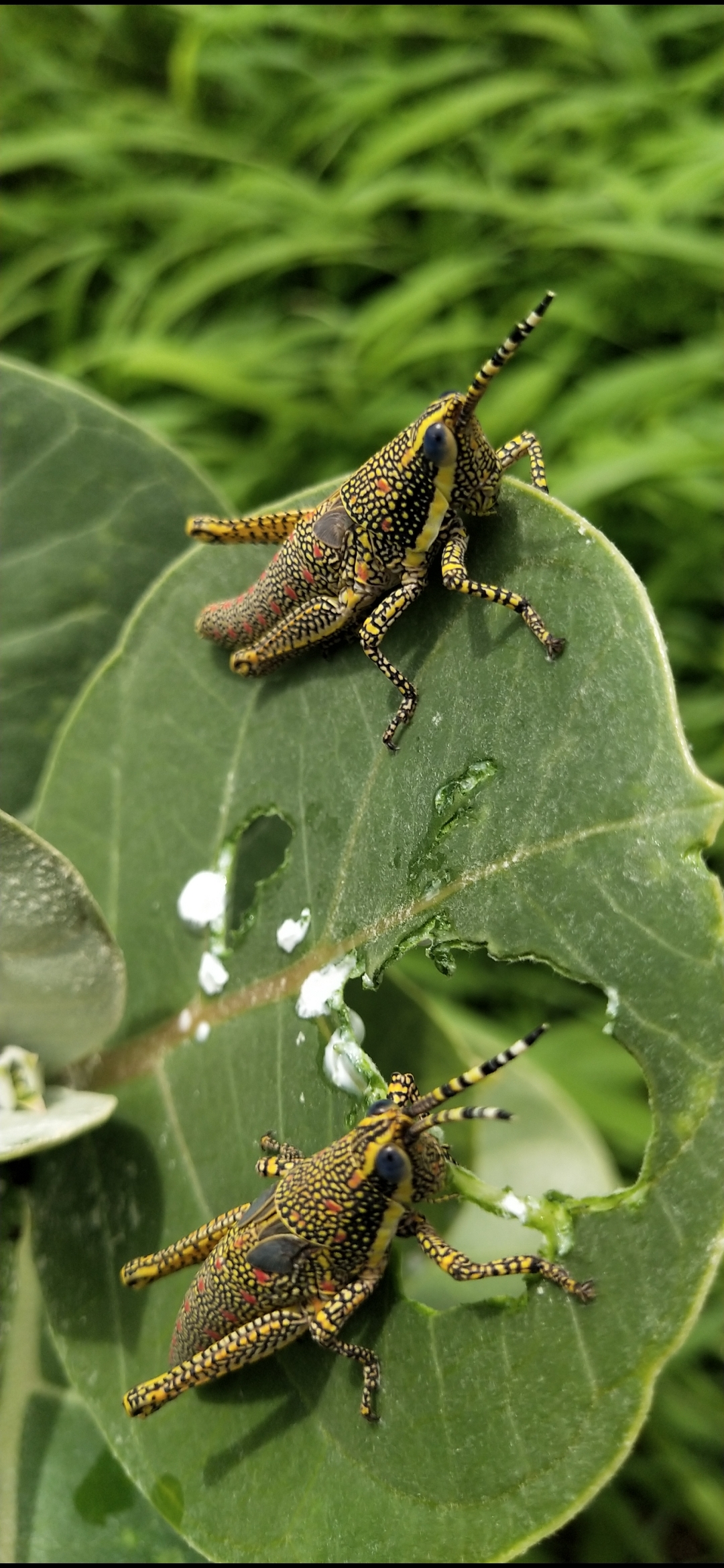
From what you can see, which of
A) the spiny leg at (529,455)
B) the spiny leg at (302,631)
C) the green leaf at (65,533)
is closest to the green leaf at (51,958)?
the spiny leg at (302,631)

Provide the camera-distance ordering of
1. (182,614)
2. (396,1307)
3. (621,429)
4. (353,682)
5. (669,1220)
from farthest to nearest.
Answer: (621,429)
(182,614)
(353,682)
(396,1307)
(669,1220)

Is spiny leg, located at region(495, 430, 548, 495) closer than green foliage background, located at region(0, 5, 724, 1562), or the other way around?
spiny leg, located at region(495, 430, 548, 495)

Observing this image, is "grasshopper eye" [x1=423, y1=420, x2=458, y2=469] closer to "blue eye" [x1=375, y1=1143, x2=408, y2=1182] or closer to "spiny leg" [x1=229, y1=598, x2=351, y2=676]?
"spiny leg" [x1=229, y1=598, x2=351, y2=676]

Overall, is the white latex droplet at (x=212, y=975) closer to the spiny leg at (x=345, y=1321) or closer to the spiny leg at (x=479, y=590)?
the spiny leg at (x=345, y=1321)

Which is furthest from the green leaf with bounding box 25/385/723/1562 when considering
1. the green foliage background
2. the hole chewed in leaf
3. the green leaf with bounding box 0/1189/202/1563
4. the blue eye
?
the green foliage background

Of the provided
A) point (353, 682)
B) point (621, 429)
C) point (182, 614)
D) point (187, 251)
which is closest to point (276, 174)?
point (187, 251)

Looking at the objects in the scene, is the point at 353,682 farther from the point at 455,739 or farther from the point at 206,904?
the point at 206,904
